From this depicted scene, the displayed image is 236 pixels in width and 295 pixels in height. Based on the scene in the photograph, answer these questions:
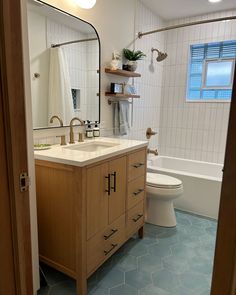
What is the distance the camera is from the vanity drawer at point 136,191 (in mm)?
1948

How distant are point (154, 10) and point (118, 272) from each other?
3.01m

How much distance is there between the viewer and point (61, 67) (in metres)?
1.91

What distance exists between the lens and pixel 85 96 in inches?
86.2

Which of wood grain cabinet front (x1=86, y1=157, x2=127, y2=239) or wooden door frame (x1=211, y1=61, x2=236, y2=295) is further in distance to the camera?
wood grain cabinet front (x1=86, y1=157, x2=127, y2=239)

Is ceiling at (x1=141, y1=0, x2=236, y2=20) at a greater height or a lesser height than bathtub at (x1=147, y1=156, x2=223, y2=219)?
greater

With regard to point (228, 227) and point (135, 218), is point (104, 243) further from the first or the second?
point (228, 227)

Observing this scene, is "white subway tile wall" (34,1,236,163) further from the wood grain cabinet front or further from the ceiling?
the wood grain cabinet front

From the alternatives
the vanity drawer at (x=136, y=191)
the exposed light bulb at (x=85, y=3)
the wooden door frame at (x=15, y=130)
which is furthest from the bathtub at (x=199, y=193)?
the wooden door frame at (x=15, y=130)

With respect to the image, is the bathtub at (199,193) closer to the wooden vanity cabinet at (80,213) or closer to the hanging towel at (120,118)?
the hanging towel at (120,118)

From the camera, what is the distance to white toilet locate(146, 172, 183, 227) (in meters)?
2.37

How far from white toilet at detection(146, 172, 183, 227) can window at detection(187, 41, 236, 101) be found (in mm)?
1529

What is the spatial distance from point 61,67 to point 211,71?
2270 millimetres

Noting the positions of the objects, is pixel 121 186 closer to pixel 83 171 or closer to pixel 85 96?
pixel 83 171

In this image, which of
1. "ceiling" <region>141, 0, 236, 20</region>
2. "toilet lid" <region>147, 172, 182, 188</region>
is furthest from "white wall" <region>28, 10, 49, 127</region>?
"ceiling" <region>141, 0, 236, 20</region>
